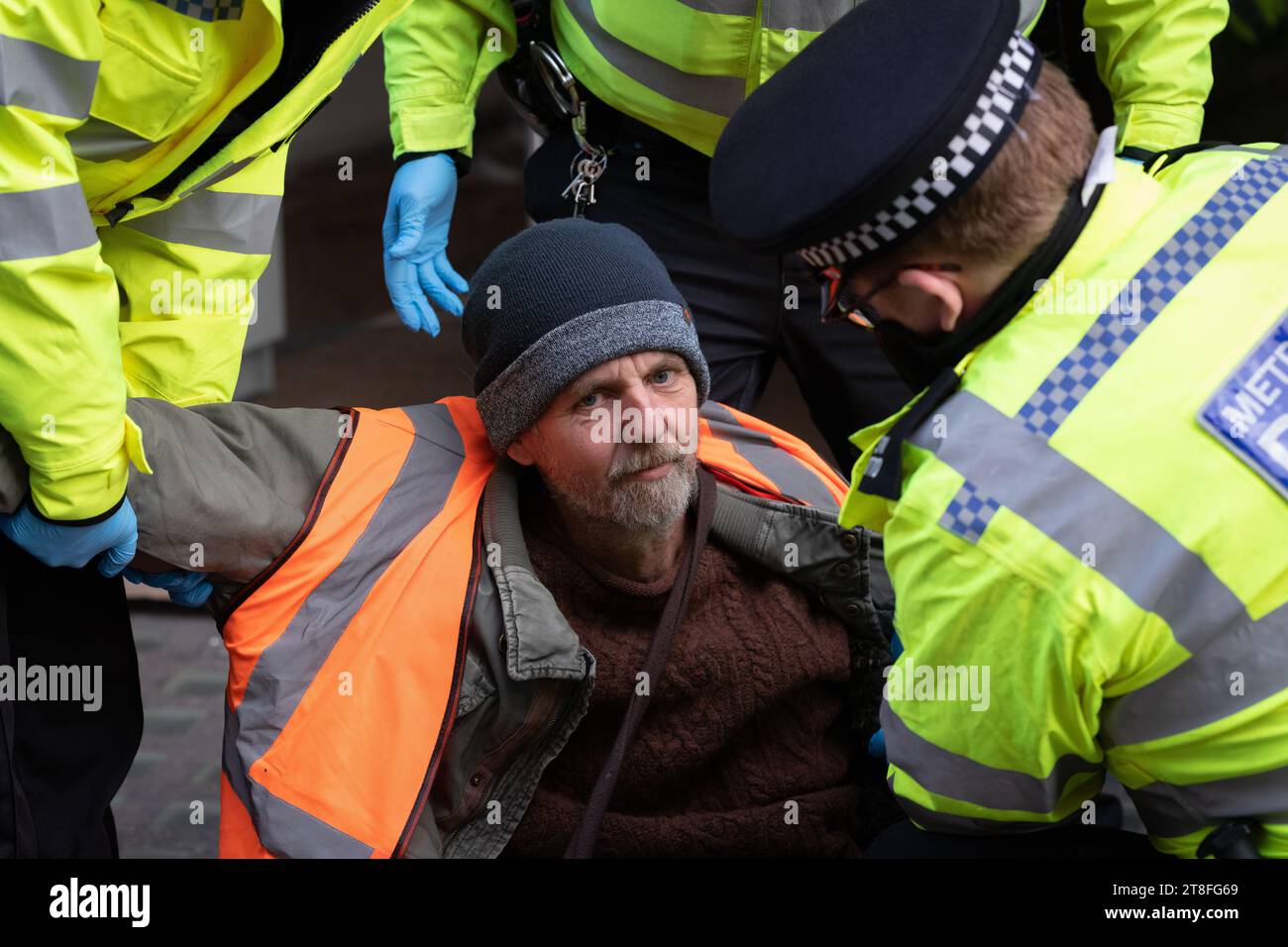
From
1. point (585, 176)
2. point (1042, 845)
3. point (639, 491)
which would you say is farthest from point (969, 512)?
point (585, 176)

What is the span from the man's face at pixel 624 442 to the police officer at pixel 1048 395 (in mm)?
678

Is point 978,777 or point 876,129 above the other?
point 876,129

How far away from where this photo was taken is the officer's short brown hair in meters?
1.39

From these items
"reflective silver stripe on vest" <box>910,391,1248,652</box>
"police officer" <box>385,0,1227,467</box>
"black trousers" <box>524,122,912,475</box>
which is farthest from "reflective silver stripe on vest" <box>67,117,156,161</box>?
"reflective silver stripe on vest" <box>910,391,1248,652</box>

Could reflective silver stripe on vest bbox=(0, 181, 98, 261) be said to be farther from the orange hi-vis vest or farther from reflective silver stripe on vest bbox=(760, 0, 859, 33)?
reflective silver stripe on vest bbox=(760, 0, 859, 33)

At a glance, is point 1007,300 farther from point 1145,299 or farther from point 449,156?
point 449,156

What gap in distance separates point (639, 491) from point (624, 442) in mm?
74

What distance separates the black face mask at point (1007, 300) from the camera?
55.8 inches

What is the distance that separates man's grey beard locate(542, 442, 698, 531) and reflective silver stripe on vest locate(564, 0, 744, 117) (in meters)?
0.57

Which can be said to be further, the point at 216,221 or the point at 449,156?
the point at 449,156

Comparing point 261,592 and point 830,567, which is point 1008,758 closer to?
point 830,567

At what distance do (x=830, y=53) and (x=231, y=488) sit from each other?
99 centimetres

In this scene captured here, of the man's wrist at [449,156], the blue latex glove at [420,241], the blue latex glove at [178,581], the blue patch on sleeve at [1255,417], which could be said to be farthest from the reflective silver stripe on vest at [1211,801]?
the man's wrist at [449,156]

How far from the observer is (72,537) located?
70.8 inches
